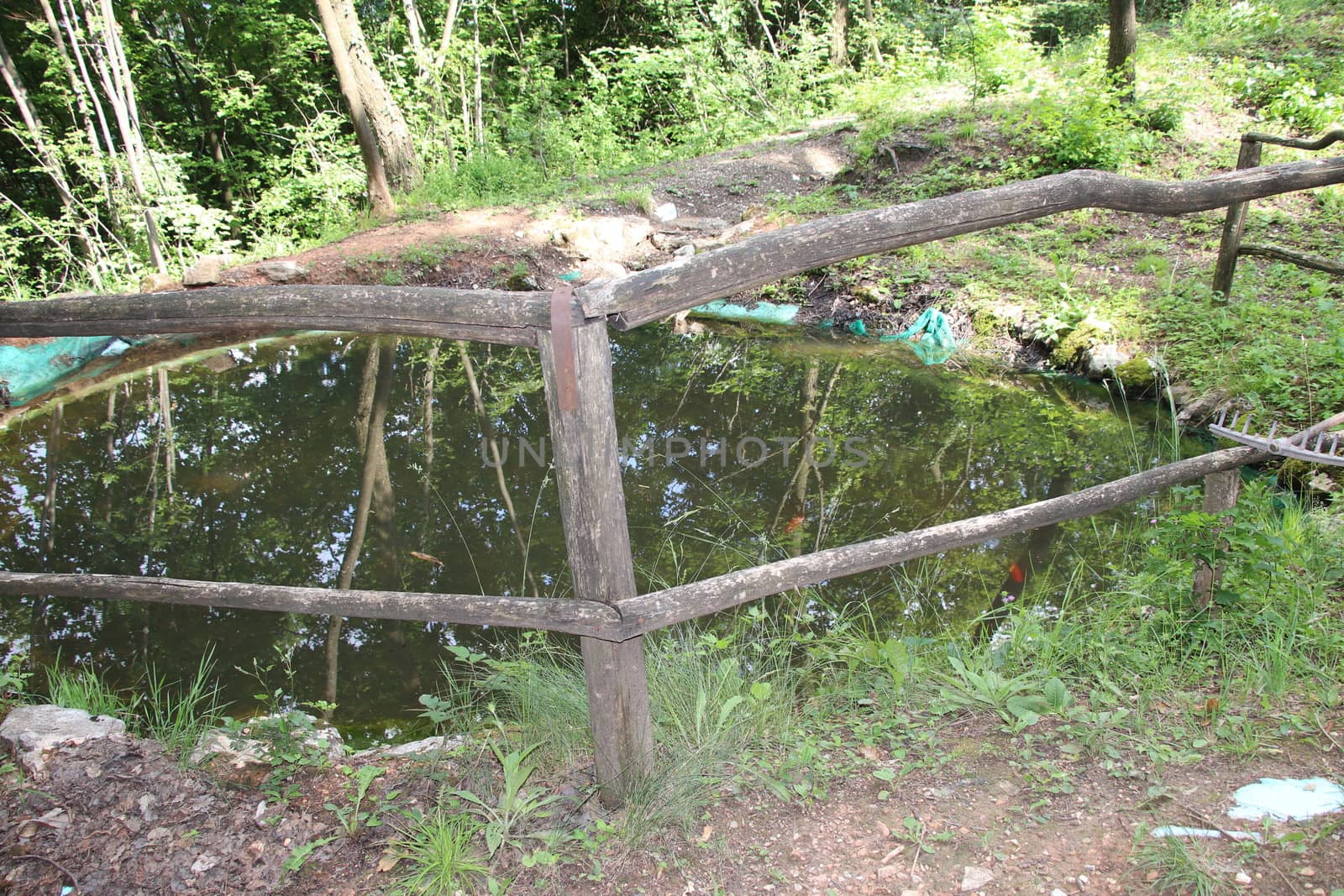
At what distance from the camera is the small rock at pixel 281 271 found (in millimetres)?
8953

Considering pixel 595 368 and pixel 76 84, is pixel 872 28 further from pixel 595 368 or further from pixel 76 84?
pixel 595 368

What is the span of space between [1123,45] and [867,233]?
8.73 m

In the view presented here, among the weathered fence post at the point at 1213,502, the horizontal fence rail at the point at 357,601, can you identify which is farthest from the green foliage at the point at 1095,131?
the horizontal fence rail at the point at 357,601

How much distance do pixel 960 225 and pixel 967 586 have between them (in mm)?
2005

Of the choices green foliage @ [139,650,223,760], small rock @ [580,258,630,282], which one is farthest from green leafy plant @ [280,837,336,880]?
small rock @ [580,258,630,282]

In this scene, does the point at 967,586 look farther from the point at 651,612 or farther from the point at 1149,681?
the point at 651,612

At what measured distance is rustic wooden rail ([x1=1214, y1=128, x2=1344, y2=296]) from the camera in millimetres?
3631

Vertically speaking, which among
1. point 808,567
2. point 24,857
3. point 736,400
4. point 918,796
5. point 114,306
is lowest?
point 736,400

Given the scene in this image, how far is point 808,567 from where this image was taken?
208 cm

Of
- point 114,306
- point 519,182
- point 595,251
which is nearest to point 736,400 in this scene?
point 595,251

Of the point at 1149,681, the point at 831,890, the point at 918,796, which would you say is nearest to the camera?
the point at 831,890

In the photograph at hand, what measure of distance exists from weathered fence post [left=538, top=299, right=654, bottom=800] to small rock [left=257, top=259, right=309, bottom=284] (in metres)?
8.25

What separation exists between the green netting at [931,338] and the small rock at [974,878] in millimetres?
5553

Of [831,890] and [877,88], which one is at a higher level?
[877,88]
